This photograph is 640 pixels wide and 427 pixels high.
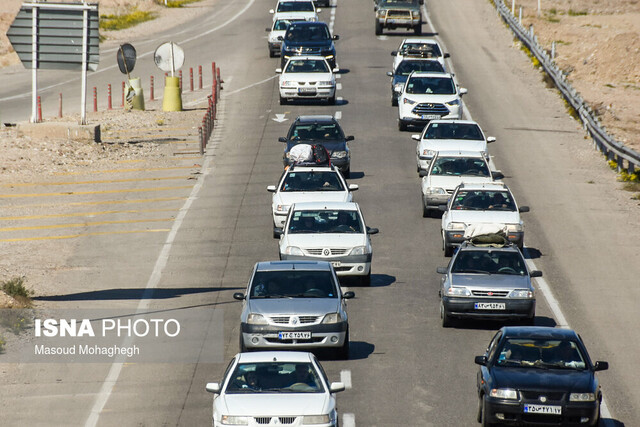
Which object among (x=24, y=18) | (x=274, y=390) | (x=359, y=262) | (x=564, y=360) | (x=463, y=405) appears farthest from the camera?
(x=24, y=18)

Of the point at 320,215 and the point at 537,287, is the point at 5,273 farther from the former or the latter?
the point at 537,287

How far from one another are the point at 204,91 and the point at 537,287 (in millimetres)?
28844

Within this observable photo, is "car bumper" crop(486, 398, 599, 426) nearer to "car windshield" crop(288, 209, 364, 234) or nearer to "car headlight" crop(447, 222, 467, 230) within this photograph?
"car windshield" crop(288, 209, 364, 234)

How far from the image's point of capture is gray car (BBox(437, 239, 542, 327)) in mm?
19641

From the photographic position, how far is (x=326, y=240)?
23.2 meters

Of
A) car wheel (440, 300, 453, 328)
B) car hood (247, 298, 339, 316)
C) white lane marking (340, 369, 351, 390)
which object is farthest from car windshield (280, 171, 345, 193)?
white lane marking (340, 369, 351, 390)

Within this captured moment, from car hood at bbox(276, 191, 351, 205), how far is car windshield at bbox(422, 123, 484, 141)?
7729mm

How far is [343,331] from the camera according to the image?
17891 millimetres

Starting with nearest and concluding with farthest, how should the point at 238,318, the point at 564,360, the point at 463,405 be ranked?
the point at 564,360, the point at 463,405, the point at 238,318

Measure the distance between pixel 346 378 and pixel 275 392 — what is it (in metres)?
3.38

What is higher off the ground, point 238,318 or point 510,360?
point 510,360

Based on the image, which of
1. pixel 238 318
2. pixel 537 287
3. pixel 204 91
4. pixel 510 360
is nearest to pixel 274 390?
pixel 510 360

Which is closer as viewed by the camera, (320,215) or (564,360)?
(564,360)

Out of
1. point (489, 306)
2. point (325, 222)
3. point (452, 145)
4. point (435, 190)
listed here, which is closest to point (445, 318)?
point (489, 306)
